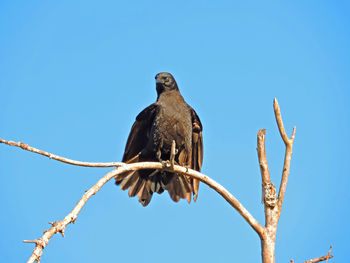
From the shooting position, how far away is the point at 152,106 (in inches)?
263

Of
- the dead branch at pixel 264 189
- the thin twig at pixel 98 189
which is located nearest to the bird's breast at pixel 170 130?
the thin twig at pixel 98 189

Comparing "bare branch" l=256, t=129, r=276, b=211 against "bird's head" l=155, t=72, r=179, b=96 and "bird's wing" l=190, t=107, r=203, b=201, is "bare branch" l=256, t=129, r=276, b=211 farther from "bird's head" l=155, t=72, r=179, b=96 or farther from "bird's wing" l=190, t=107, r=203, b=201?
"bird's head" l=155, t=72, r=179, b=96

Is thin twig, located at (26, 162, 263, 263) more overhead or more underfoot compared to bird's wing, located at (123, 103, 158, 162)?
more underfoot

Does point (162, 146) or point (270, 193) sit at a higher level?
point (162, 146)

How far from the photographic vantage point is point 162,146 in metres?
6.42

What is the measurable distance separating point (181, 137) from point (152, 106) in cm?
63

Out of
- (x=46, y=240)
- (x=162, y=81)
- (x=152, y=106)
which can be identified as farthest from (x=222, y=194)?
(x=162, y=81)

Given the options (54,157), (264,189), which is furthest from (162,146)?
(54,157)

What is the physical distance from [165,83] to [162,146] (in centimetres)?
112

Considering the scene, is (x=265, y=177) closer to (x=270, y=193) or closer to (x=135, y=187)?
(x=270, y=193)

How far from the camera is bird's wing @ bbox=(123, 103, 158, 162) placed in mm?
6668

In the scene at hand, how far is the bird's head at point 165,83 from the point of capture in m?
7.08

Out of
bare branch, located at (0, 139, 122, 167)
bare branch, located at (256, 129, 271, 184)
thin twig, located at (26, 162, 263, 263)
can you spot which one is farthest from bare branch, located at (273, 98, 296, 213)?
bare branch, located at (0, 139, 122, 167)

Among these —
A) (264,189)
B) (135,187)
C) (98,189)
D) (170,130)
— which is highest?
(170,130)
